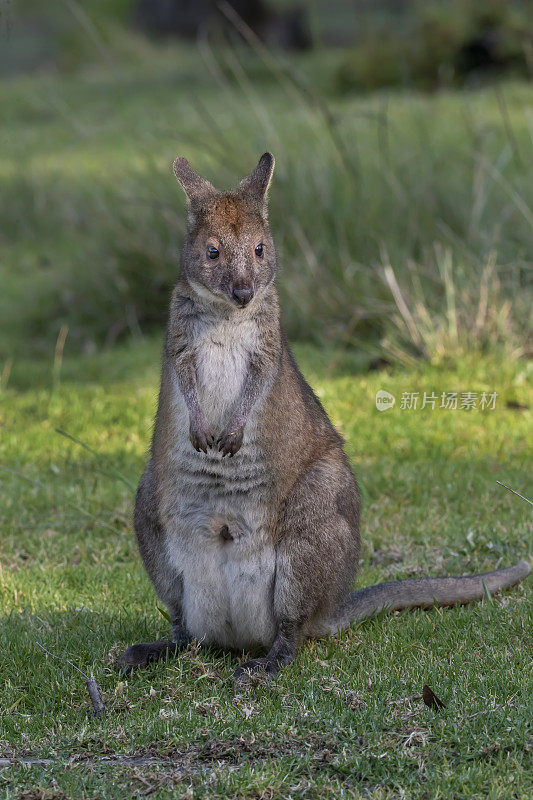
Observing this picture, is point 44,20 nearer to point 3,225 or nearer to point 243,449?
point 3,225

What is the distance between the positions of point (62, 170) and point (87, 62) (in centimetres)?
1169

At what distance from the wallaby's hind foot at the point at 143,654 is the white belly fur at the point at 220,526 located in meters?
0.14

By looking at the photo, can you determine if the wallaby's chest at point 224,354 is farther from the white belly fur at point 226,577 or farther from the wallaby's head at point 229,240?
the white belly fur at point 226,577

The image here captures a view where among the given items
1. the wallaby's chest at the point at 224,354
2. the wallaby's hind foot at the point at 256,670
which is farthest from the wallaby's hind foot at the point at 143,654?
the wallaby's chest at the point at 224,354

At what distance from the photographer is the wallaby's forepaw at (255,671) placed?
3627 millimetres

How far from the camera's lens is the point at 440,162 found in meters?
9.28

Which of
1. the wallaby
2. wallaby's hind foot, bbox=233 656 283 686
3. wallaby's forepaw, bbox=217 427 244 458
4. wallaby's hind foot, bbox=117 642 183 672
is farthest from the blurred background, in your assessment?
wallaby's hind foot, bbox=233 656 283 686

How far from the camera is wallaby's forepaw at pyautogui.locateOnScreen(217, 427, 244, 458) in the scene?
3652 millimetres

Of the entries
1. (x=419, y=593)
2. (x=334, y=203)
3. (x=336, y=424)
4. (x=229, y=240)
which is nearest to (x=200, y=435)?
(x=229, y=240)

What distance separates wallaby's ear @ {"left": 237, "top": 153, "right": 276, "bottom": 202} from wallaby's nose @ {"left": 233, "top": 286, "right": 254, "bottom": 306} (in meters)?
0.46

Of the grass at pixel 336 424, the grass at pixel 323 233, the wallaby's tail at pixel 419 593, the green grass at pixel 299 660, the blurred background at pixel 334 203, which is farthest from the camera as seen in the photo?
the blurred background at pixel 334 203

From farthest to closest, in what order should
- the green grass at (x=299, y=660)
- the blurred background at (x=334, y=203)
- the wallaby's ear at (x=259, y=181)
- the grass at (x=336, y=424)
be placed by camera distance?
the blurred background at (x=334, y=203), the wallaby's ear at (x=259, y=181), the grass at (x=336, y=424), the green grass at (x=299, y=660)

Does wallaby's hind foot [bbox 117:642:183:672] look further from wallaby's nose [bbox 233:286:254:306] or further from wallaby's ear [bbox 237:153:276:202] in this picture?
wallaby's ear [bbox 237:153:276:202]

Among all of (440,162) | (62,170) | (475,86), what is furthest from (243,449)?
(475,86)
